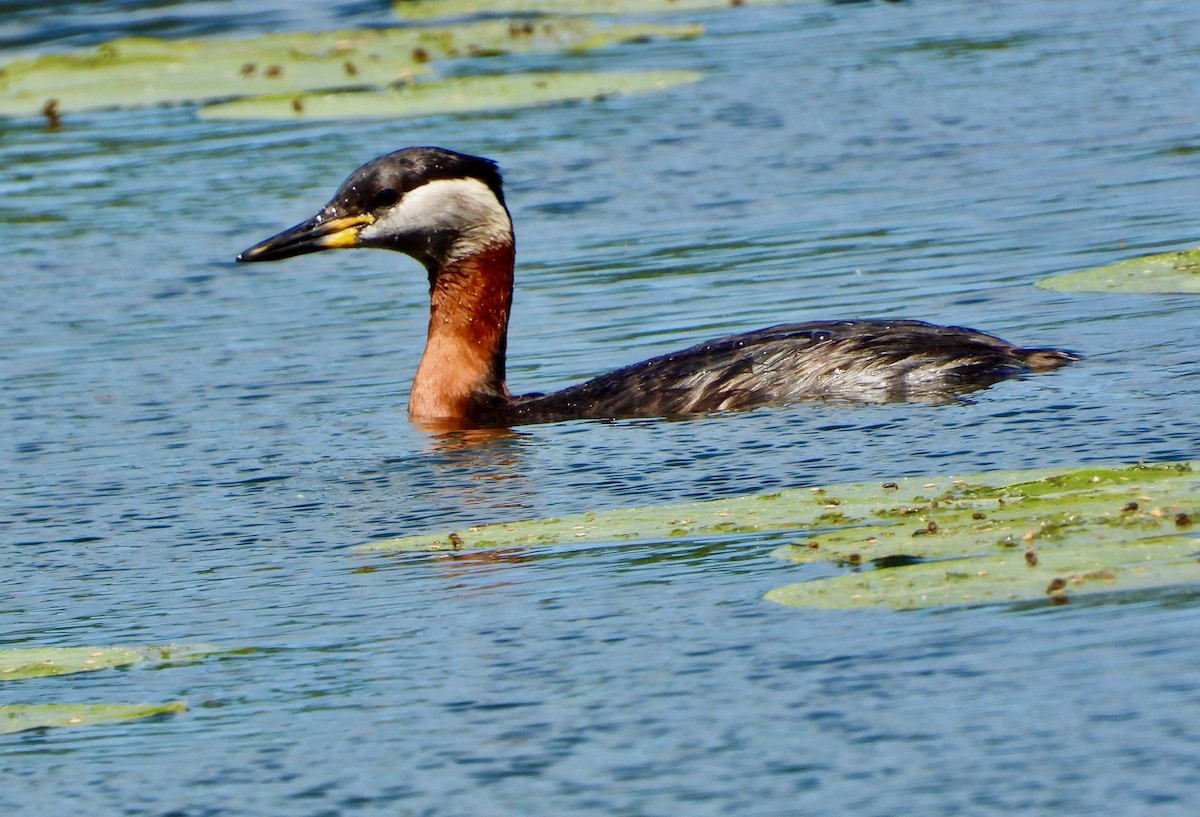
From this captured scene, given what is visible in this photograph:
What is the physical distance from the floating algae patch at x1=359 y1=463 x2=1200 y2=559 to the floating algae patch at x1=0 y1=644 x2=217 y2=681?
1.25 meters

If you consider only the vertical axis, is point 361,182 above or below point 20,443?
above

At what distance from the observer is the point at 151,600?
864 centimetres

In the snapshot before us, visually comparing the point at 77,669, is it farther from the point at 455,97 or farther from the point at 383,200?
the point at 455,97

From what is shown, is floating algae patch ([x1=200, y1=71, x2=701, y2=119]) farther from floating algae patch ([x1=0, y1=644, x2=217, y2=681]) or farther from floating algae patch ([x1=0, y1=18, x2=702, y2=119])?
floating algae patch ([x1=0, y1=644, x2=217, y2=681])

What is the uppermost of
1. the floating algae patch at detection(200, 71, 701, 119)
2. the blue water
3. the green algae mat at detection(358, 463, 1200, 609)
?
the floating algae patch at detection(200, 71, 701, 119)

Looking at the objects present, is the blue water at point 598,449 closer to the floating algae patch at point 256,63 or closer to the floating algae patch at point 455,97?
the floating algae patch at point 455,97

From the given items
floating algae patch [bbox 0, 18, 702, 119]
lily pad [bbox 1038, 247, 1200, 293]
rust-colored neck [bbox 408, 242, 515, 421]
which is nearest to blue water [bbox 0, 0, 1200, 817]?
lily pad [bbox 1038, 247, 1200, 293]

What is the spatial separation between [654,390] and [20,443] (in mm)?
3286

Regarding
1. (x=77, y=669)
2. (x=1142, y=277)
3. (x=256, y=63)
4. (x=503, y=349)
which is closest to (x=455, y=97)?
(x=256, y=63)

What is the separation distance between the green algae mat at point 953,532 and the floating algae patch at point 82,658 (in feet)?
4.12

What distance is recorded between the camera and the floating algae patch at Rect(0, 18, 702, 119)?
78.1ft

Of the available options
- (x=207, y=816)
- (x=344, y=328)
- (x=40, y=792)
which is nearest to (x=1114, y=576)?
(x=207, y=816)

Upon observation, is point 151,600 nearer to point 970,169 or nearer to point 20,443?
point 20,443

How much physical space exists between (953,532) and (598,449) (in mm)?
3255
